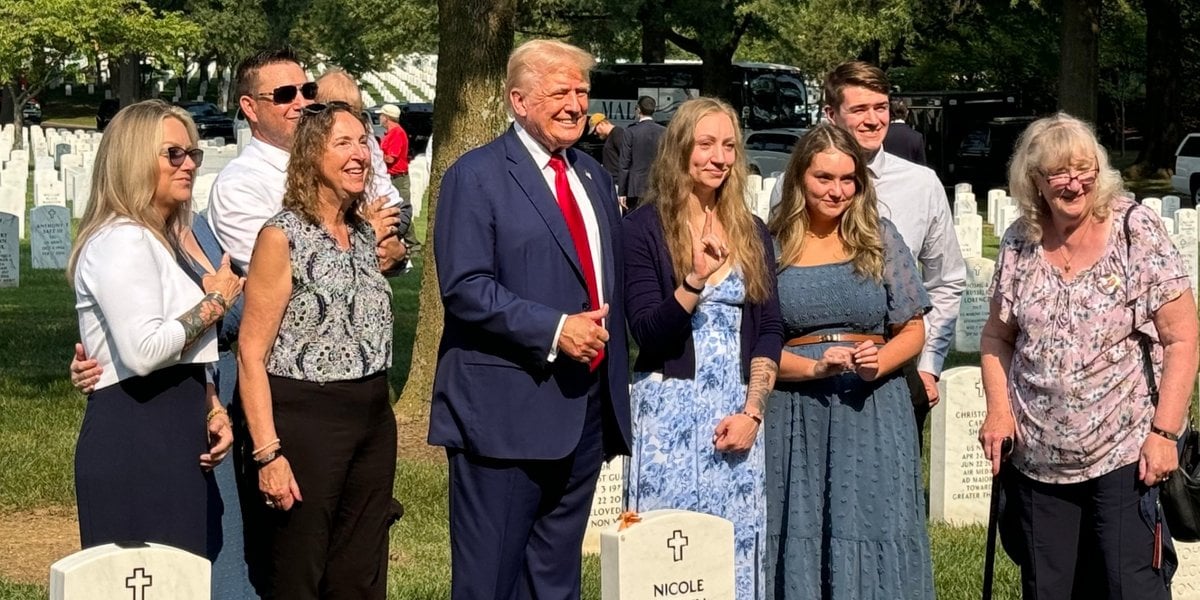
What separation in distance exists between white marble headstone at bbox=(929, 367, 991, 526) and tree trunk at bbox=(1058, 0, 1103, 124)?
22.3 metres

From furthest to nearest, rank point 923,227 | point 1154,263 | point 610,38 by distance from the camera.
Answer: point 610,38 < point 923,227 < point 1154,263

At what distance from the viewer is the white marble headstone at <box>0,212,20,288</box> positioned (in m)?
17.2

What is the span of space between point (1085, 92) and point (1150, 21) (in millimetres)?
11300

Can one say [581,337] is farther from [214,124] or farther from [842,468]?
[214,124]

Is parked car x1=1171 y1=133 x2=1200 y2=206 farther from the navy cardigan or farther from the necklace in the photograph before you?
the navy cardigan

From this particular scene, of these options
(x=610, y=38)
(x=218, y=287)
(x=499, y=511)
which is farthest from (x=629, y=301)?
(x=610, y=38)

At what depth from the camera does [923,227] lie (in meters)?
6.38

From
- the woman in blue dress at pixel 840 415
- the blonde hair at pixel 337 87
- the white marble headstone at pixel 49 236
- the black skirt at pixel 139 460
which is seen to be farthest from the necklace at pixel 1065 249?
the white marble headstone at pixel 49 236

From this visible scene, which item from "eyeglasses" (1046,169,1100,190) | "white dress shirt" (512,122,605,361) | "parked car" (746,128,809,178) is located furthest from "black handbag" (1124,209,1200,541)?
"parked car" (746,128,809,178)

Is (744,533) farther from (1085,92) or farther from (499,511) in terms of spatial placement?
(1085,92)

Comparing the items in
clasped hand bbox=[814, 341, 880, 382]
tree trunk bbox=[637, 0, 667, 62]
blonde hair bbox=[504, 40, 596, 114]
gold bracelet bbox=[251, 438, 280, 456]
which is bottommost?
gold bracelet bbox=[251, 438, 280, 456]

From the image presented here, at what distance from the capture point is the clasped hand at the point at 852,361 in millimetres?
5422

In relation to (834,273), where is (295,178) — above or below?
above

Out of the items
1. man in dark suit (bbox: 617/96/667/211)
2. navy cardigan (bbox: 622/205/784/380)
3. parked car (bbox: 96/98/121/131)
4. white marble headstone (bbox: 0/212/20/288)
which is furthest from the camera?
parked car (bbox: 96/98/121/131)
